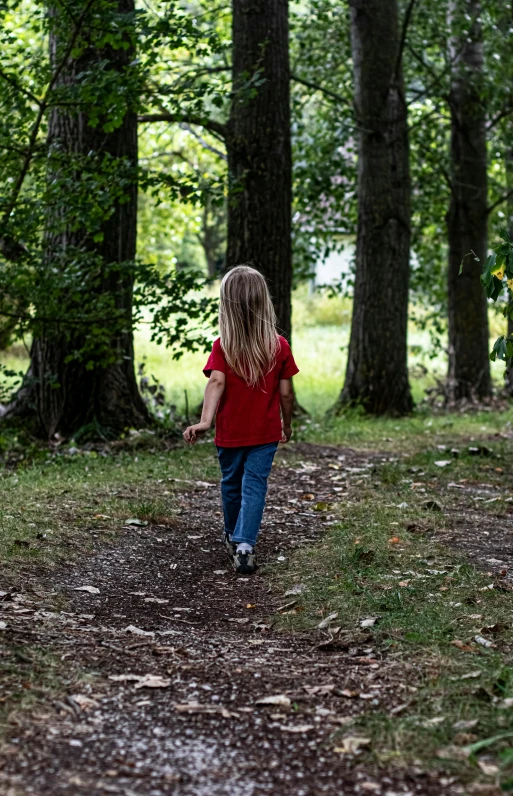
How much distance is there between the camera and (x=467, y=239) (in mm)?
14977

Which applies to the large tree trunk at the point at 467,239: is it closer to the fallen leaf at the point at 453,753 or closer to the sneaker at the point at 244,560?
the sneaker at the point at 244,560

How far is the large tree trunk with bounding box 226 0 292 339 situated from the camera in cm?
1035

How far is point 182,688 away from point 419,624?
1.21 metres

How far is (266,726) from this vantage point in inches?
126

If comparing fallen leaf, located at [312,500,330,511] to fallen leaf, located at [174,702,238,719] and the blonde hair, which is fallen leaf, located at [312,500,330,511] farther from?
fallen leaf, located at [174,702,238,719]

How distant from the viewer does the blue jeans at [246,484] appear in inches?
217

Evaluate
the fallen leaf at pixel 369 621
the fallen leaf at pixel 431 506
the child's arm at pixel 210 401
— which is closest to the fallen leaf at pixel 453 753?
the fallen leaf at pixel 369 621

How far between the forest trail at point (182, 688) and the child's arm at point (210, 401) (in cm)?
79

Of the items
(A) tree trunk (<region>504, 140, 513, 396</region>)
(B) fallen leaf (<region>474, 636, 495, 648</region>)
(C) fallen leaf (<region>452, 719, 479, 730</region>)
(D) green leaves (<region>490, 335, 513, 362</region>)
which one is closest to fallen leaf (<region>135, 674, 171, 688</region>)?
(C) fallen leaf (<region>452, 719, 479, 730</region>)

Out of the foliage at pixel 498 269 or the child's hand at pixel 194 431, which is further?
the child's hand at pixel 194 431

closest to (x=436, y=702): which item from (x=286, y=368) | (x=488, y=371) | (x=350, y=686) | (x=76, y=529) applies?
(x=350, y=686)

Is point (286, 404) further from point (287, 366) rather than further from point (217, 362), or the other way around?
point (217, 362)

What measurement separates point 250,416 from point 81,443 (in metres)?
4.41

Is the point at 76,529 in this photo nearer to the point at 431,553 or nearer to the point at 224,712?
the point at 431,553
